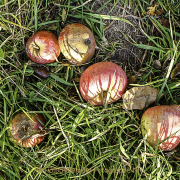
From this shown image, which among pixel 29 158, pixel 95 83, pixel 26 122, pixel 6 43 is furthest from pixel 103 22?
pixel 29 158

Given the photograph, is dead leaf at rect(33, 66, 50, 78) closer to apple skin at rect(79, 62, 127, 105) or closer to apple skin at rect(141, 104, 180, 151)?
apple skin at rect(79, 62, 127, 105)

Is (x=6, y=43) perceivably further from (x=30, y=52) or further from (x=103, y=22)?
(x=103, y=22)

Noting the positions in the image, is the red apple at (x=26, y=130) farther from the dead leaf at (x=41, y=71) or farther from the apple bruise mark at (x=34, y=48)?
the apple bruise mark at (x=34, y=48)

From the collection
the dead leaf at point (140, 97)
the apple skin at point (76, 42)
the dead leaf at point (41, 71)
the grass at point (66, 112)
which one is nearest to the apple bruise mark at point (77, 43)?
the apple skin at point (76, 42)

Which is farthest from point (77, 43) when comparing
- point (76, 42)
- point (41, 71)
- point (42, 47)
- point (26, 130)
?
point (26, 130)

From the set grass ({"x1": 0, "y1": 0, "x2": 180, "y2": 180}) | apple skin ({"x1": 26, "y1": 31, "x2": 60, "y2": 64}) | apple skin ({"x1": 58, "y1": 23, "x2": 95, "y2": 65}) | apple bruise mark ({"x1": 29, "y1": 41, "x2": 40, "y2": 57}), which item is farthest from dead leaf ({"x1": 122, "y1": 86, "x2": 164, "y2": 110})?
apple bruise mark ({"x1": 29, "y1": 41, "x2": 40, "y2": 57})

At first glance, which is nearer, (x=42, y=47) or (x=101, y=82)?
(x=101, y=82)

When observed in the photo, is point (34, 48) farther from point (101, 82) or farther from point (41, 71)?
point (101, 82)
